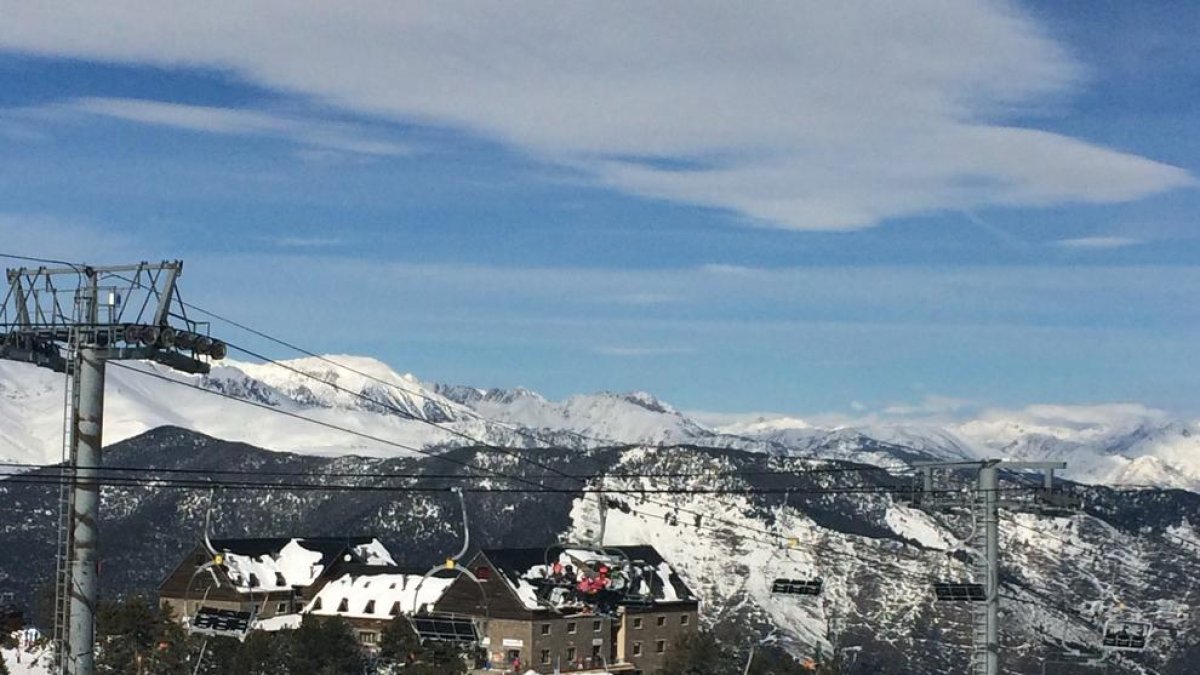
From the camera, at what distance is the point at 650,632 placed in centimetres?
15025

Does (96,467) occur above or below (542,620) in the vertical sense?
above

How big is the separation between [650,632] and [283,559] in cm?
4148

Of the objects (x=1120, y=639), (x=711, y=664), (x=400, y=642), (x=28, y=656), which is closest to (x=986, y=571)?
(x=1120, y=639)

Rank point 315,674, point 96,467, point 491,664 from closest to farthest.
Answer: point 96,467 < point 315,674 < point 491,664

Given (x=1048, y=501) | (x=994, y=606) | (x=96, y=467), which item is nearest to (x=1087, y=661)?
(x=1048, y=501)

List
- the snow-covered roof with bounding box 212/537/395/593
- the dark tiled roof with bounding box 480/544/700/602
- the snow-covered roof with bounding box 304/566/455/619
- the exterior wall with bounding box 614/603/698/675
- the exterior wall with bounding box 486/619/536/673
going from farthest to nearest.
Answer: the snow-covered roof with bounding box 212/537/395/593
the snow-covered roof with bounding box 304/566/455/619
the exterior wall with bounding box 614/603/698/675
the dark tiled roof with bounding box 480/544/700/602
the exterior wall with bounding box 486/619/536/673

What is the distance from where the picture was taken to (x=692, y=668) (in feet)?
413

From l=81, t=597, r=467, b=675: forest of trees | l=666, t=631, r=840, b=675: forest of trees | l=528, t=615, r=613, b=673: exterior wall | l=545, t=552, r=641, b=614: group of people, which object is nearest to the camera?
l=545, t=552, r=641, b=614: group of people

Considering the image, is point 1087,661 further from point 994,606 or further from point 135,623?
point 135,623

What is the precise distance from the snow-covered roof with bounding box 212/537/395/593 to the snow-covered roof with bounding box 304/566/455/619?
352 cm

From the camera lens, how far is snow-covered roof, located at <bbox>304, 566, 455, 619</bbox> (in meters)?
151

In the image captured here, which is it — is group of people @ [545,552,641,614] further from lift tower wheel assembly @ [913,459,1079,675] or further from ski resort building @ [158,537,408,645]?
ski resort building @ [158,537,408,645]

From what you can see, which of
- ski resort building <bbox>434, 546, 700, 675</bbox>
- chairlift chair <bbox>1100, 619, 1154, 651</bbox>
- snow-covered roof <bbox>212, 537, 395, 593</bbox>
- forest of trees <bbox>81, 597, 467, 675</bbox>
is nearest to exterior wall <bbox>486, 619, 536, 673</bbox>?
ski resort building <bbox>434, 546, 700, 675</bbox>

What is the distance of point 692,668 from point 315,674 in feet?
102
